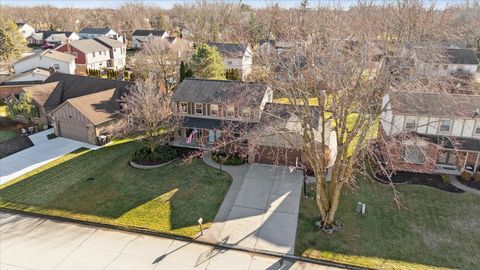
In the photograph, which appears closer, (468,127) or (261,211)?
(261,211)

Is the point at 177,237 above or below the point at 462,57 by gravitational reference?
below

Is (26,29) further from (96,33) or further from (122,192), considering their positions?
(122,192)

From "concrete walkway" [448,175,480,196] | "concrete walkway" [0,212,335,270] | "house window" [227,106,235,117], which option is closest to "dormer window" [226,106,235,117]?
"house window" [227,106,235,117]

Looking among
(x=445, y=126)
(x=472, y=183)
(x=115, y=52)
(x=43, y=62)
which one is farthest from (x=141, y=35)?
(x=472, y=183)

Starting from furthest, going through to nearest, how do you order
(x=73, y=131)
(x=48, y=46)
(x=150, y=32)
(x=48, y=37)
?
(x=48, y=37)
(x=150, y=32)
(x=48, y=46)
(x=73, y=131)

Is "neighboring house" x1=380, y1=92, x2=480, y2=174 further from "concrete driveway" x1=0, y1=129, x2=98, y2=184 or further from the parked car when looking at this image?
the parked car

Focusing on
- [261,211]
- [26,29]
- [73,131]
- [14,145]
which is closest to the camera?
[261,211]
